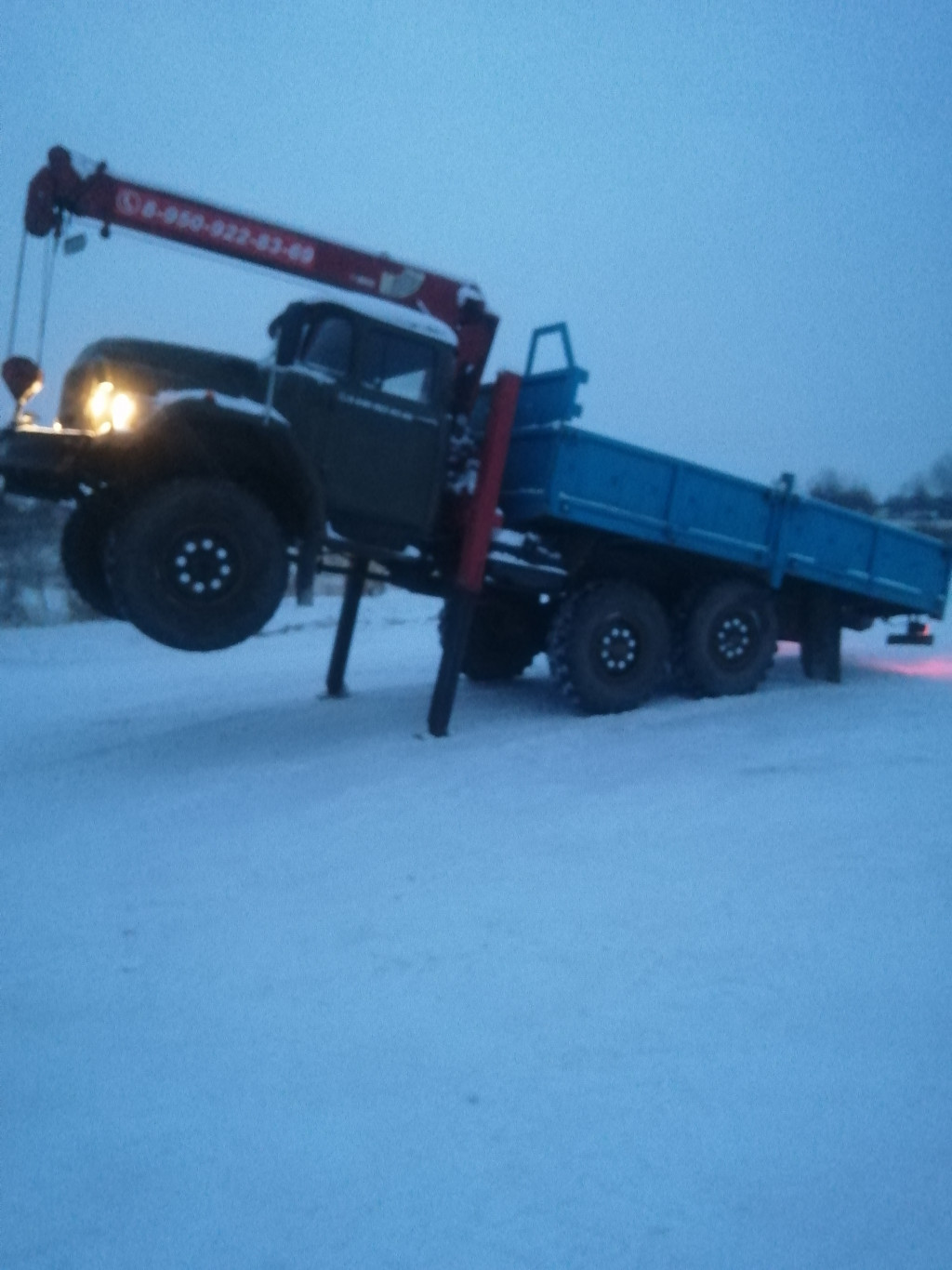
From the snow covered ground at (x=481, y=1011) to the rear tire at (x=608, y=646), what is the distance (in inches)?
55.5

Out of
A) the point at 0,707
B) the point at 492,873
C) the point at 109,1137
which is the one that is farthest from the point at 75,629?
the point at 109,1137

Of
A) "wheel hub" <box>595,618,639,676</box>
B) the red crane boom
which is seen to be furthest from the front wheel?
"wheel hub" <box>595,618,639,676</box>

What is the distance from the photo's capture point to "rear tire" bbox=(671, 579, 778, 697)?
873cm

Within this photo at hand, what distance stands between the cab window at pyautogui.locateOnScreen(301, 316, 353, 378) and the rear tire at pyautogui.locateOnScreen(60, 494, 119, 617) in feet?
5.60

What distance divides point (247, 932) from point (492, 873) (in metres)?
1.19

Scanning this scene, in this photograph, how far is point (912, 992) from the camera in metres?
3.33

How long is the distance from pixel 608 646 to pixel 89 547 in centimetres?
417

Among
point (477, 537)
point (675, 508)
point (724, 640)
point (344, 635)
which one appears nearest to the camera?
point (477, 537)

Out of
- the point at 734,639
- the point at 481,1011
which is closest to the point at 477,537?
the point at 734,639

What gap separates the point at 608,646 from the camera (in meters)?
8.24

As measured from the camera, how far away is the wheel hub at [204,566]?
578 cm

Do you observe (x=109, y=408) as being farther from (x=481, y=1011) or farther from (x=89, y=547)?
(x=481, y=1011)

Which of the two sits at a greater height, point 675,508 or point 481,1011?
point 675,508

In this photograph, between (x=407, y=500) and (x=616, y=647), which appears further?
(x=616, y=647)
